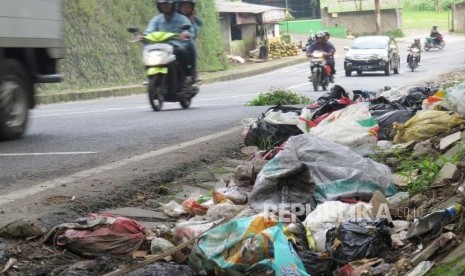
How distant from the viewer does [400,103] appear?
10609 mm

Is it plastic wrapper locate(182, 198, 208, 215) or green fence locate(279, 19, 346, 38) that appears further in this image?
green fence locate(279, 19, 346, 38)

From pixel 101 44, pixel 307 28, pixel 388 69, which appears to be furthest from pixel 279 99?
pixel 307 28

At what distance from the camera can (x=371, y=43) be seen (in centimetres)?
3672

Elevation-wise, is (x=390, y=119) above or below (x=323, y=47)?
above

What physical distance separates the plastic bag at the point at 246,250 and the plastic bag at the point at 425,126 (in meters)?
3.88

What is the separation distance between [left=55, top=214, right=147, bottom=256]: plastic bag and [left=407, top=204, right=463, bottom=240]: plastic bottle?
1571 millimetres

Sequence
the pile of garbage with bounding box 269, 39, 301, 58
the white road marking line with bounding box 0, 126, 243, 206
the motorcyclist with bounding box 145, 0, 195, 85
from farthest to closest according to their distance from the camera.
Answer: the pile of garbage with bounding box 269, 39, 301, 58
the motorcyclist with bounding box 145, 0, 195, 85
the white road marking line with bounding box 0, 126, 243, 206

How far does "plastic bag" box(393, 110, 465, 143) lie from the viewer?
8203 mm

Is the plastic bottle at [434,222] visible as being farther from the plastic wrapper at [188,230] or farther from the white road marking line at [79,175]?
the white road marking line at [79,175]

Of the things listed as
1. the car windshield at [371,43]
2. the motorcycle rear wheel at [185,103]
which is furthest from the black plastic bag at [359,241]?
the car windshield at [371,43]

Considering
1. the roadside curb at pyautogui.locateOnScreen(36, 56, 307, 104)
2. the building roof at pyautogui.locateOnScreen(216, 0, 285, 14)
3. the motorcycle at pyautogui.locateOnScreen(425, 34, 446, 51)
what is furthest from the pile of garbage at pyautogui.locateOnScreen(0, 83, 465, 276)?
the motorcycle at pyautogui.locateOnScreen(425, 34, 446, 51)

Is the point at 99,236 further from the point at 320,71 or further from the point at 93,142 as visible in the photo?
the point at 320,71

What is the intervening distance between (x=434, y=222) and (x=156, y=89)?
32.1ft

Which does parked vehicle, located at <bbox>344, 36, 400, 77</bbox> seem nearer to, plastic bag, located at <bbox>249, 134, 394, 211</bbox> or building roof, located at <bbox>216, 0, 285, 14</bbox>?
building roof, located at <bbox>216, 0, 285, 14</bbox>
